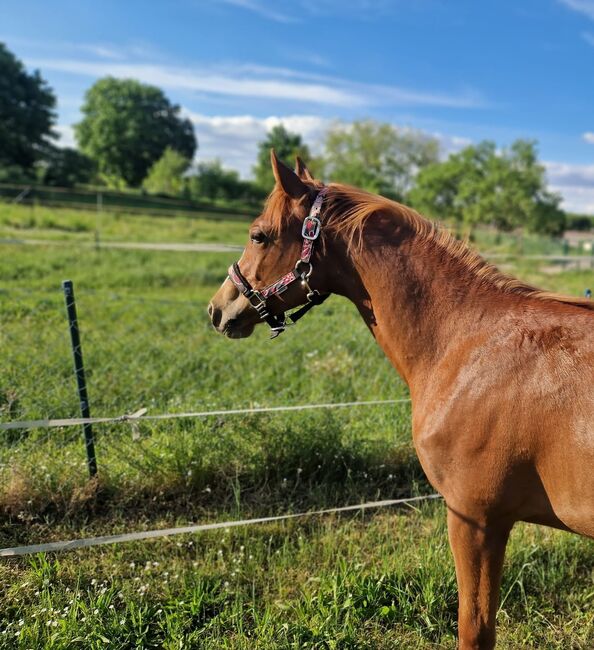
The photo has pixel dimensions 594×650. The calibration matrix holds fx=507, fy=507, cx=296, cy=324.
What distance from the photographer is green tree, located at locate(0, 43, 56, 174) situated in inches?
1766

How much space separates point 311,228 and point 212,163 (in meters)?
63.1

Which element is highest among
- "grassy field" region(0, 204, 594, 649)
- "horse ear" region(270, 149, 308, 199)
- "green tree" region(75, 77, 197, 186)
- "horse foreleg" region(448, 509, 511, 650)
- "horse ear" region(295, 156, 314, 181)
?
"green tree" region(75, 77, 197, 186)

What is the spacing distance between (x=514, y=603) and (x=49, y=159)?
172 feet

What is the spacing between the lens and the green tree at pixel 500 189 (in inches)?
1261

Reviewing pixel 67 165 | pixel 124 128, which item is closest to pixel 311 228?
pixel 67 165

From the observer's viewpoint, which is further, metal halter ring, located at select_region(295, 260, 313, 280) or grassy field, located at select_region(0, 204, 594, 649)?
grassy field, located at select_region(0, 204, 594, 649)

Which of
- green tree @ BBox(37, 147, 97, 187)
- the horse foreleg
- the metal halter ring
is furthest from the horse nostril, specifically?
green tree @ BBox(37, 147, 97, 187)

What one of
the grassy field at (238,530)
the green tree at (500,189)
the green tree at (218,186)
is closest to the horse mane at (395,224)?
the grassy field at (238,530)

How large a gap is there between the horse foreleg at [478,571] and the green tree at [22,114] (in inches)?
1996

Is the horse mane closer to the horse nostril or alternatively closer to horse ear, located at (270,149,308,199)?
horse ear, located at (270,149,308,199)

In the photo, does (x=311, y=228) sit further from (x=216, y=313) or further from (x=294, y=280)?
(x=216, y=313)

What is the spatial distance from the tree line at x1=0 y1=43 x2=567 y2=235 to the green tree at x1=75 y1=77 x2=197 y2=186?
0.42ft

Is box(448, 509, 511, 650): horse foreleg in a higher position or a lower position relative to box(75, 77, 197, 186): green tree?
lower

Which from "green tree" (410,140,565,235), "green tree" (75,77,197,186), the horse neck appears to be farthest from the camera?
"green tree" (75,77,197,186)
